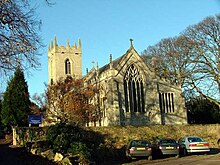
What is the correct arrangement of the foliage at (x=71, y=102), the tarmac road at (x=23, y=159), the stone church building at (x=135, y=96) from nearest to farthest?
the tarmac road at (x=23, y=159), the foliage at (x=71, y=102), the stone church building at (x=135, y=96)

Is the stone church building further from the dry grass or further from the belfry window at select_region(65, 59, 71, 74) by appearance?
the belfry window at select_region(65, 59, 71, 74)

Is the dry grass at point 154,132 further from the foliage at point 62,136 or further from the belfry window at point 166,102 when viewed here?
the belfry window at point 166,102

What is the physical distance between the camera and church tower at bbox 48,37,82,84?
80.8 meters

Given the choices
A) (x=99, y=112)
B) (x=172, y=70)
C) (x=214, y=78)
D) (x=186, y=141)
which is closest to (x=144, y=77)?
(x=172, y=70)

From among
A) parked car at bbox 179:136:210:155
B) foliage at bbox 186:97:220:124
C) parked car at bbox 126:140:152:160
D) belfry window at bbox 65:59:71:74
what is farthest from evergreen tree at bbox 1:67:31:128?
belfry window at bbox 65:59:71:74

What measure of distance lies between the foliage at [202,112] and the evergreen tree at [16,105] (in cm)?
2654

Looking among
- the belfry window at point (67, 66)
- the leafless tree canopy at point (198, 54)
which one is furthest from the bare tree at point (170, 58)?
the belfry window at point (67, 66)

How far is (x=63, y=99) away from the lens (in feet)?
142

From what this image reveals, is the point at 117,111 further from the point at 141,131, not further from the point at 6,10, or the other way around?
the point at 6,10

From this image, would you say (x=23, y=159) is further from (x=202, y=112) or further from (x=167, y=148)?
(x=202, y=112)

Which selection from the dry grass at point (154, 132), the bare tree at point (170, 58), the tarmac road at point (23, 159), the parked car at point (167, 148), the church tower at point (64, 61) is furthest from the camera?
the church tower at point (64, 61)

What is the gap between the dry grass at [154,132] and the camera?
34.7 meters

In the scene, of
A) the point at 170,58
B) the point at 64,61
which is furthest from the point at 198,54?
the point at 64,61

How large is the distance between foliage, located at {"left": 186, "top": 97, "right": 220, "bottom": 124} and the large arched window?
10208 mm
